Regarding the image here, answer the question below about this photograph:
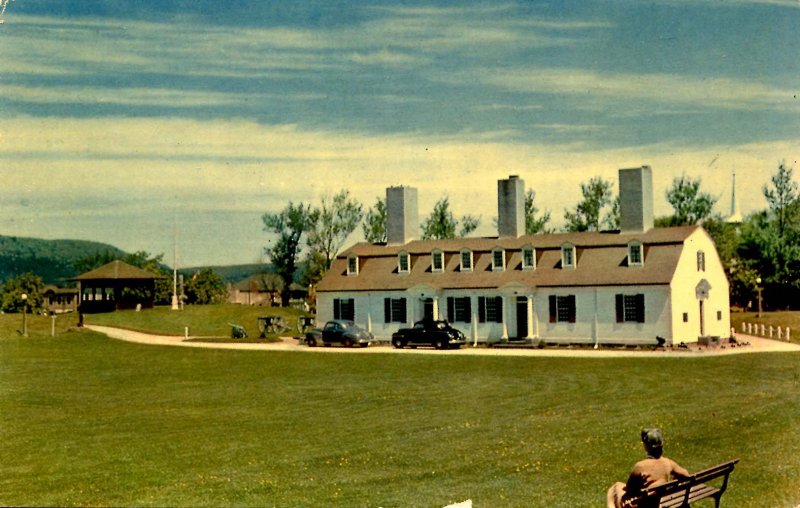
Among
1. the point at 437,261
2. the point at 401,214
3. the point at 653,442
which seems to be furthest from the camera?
the point at 401,214

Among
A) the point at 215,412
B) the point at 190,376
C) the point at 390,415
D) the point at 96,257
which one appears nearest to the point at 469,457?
the point at 390,415

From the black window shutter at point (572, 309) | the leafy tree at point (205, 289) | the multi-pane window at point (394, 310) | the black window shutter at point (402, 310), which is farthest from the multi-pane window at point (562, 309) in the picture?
the leafy tree at point (205, 289)

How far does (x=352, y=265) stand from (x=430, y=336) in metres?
9.93

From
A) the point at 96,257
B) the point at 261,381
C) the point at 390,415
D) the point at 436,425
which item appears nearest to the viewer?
the point at 436,425

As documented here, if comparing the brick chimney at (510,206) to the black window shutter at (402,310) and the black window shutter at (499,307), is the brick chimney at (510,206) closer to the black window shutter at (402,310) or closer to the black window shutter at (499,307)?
the black window shutter at (499,307)

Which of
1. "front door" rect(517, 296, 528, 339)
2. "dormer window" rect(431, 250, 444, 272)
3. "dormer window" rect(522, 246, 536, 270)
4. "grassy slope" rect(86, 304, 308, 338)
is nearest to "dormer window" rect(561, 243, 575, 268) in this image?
"dormer window" rect(522, 246, 536, 270)

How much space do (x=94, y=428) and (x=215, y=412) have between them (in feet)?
10.1

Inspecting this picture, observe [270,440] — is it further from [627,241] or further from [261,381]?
[627,241]

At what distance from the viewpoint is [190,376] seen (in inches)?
1197

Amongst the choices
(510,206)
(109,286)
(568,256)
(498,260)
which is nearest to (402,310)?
(498,260)

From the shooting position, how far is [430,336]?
43.9 meters

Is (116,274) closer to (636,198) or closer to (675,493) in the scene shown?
(636,198)

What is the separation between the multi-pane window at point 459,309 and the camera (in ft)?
153

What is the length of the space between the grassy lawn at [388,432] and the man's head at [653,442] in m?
3.07
